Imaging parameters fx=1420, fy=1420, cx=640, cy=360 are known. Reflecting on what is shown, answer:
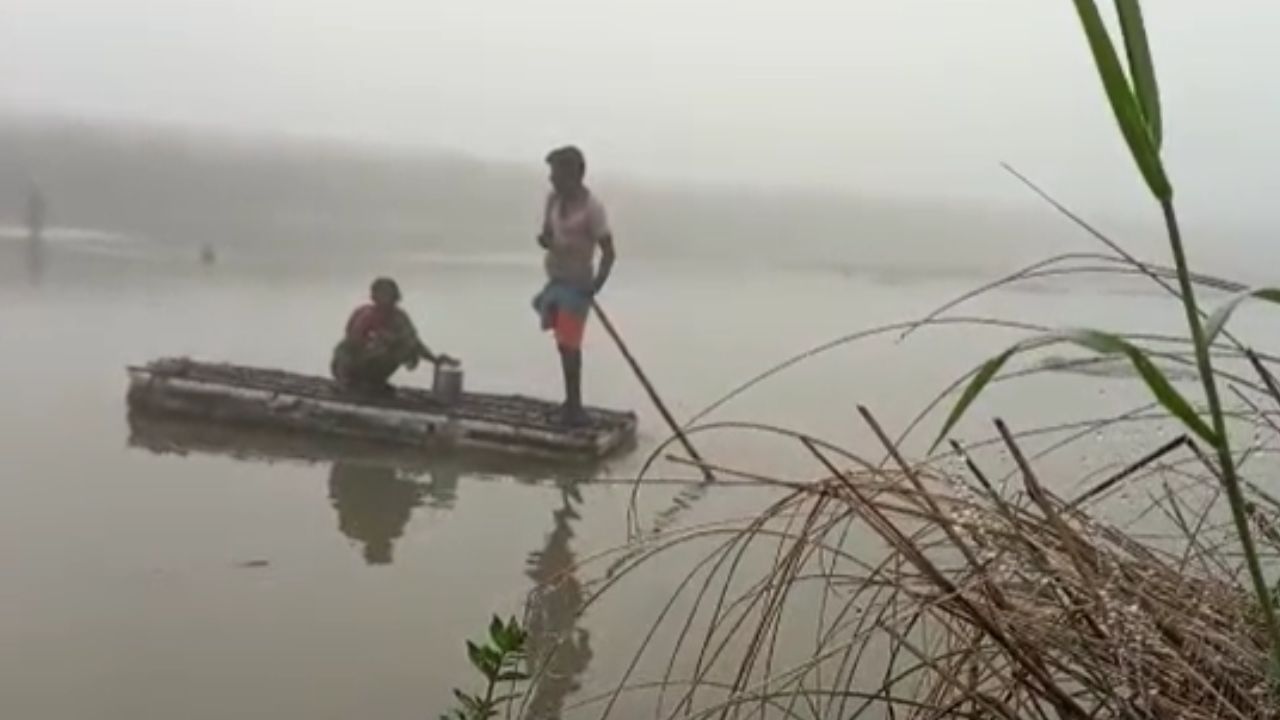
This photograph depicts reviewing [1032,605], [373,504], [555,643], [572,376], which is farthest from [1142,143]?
[572,376]

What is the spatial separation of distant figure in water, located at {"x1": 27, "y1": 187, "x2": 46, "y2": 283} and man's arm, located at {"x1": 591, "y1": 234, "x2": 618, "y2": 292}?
678 mm

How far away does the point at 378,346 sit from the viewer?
1827 mm

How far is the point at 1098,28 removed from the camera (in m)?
0.35

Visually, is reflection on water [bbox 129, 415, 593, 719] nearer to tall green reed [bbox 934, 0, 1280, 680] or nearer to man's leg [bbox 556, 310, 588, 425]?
man's leg [bbox 556, 310, 588, 425]

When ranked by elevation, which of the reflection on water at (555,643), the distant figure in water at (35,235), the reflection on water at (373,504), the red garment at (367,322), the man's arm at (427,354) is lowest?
the reflection on water at (555,643)

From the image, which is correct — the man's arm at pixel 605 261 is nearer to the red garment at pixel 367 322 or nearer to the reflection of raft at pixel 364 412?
the reflection of raft at pixel 364 412

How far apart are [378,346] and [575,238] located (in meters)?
0.32

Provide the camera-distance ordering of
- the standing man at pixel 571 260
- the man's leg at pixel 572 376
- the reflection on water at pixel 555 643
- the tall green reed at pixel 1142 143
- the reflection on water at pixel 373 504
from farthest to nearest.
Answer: the man's leg at pixel 572 376 → the standing man at pixel 571 260 → the reflection on water at pixel 373 504 → the reflection on water at pixel 555 643 → the tall green reed at pixel 1142 143

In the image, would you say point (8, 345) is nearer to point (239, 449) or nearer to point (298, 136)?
point (239, 449)

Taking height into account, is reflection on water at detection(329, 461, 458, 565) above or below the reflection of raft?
below

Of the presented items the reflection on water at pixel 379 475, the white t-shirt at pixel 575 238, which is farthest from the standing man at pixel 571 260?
the reflection on water at pixel 379 475

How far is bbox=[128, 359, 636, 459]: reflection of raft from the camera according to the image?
1.73 meters

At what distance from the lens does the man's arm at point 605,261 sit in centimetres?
168

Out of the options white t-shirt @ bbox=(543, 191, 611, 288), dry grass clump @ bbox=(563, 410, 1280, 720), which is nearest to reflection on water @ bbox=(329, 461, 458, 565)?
white t-shirt @ bbox=(543, 191, 611, 288)
